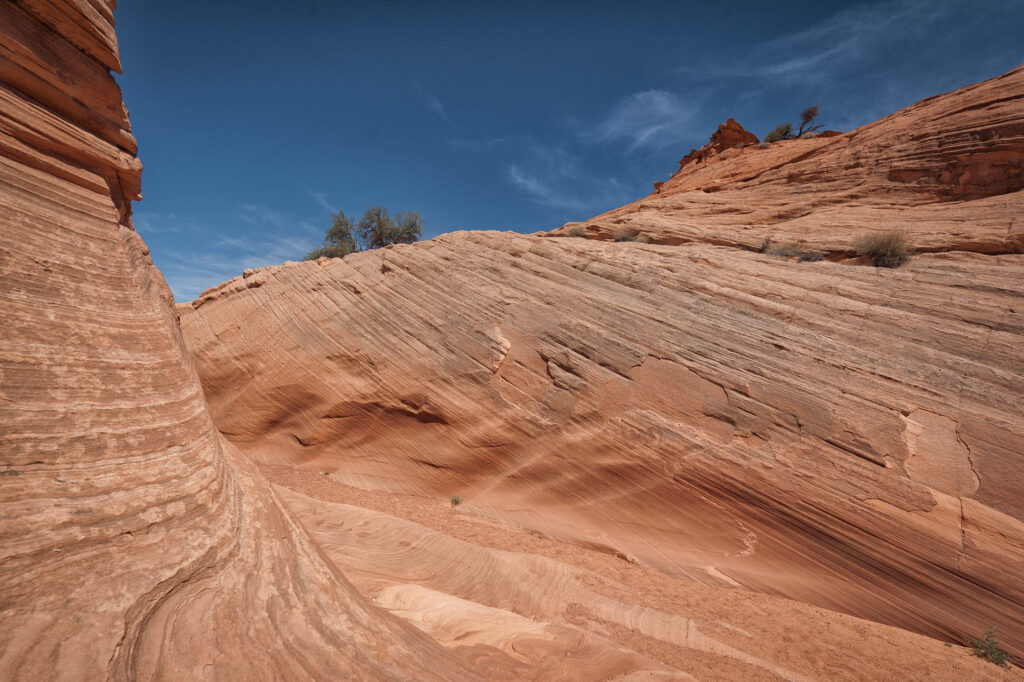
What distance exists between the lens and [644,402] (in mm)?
7219

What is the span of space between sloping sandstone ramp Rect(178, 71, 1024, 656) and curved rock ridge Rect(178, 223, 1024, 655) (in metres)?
0.03

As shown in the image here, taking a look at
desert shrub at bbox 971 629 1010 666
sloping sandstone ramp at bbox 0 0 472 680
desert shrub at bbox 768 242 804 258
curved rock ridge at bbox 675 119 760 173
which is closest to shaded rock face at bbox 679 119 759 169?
curved rock ridge at bbox 675 119 760 173

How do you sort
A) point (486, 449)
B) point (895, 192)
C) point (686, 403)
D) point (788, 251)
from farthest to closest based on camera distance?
point (895, 192) < point (788, 251) < point (486, 449) < point (686, 403)

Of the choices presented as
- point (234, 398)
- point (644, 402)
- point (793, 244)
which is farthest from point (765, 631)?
point (234, 398)

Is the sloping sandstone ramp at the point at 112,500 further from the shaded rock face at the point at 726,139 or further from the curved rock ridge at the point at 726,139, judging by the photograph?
the shaded rock face at the point at 726,139

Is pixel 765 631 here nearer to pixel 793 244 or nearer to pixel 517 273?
pixel 517 273

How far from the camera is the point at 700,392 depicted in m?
7.00

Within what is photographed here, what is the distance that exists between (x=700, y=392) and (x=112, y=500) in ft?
24.0

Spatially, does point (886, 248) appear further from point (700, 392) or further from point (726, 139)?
point (726, 139)

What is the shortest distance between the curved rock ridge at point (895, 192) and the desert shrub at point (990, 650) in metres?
7.43

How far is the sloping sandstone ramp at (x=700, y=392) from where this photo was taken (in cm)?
540

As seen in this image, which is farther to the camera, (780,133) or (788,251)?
(780,133)

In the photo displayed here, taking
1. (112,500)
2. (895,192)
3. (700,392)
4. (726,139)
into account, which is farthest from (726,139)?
(112,500)

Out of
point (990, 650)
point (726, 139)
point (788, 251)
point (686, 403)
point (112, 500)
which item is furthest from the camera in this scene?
point (726, 139)
